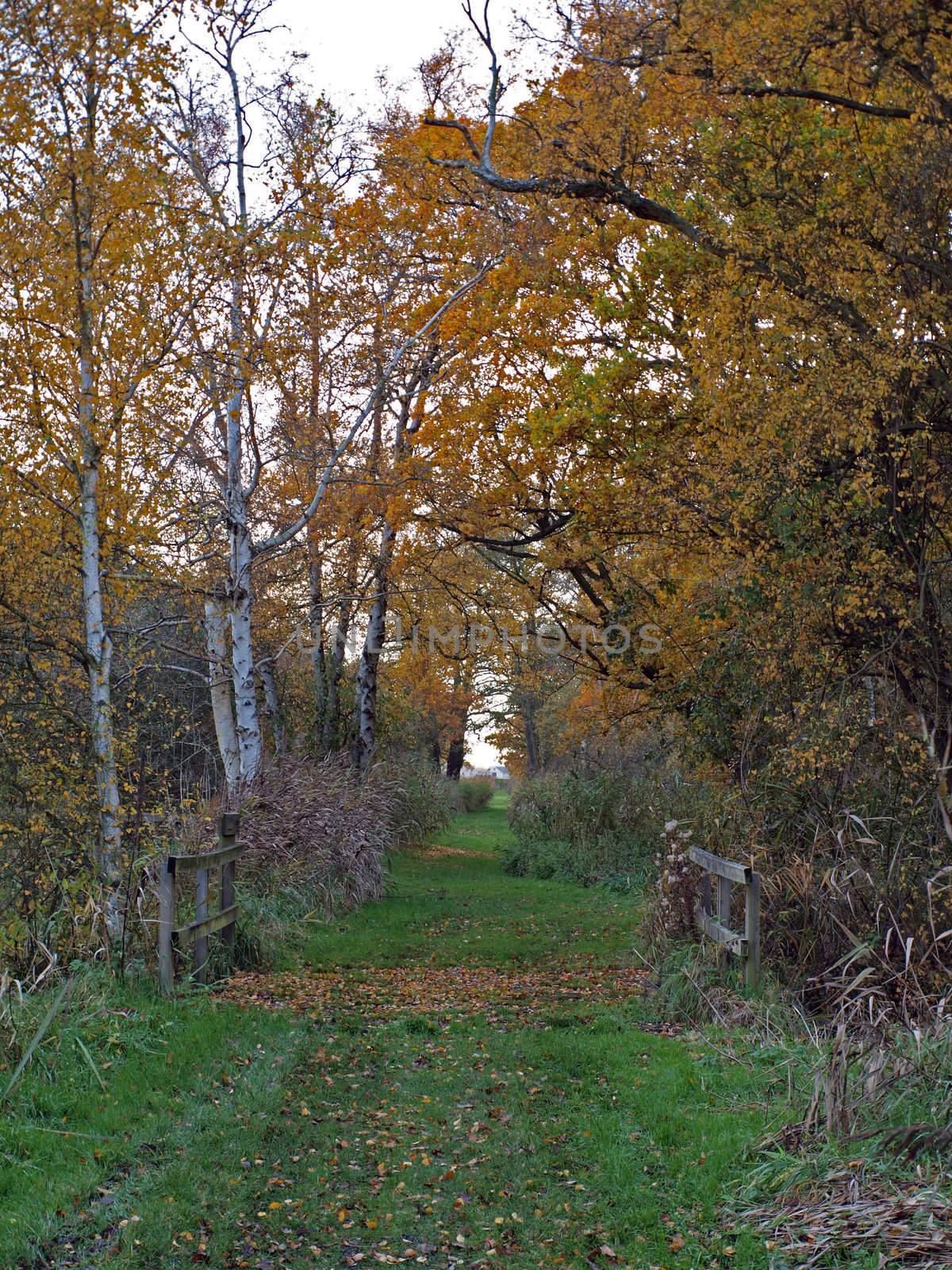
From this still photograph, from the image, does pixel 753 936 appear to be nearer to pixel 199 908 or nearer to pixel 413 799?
pixel 199 908

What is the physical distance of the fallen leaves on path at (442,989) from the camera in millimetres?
8688

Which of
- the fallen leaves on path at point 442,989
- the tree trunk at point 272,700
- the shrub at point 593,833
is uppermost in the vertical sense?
the tree trunk at point 272,700

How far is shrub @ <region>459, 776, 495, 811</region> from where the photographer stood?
41.0 metres

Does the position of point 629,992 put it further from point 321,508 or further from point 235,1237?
point 321,508

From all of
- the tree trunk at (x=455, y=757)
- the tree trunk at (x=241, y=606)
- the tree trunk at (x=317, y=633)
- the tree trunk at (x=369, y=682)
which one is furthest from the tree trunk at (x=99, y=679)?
the tree trunk at (x=455, y=757)

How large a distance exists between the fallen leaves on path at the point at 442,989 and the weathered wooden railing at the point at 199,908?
0.40 m

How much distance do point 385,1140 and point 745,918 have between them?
344 cm

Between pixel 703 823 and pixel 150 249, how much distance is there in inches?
278

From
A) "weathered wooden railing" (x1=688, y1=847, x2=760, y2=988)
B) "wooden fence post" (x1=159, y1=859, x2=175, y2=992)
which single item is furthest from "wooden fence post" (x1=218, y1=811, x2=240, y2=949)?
"weathered wooden railing" (x1=688, y1=847, x2=760, y2=988)

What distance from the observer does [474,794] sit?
137 ft

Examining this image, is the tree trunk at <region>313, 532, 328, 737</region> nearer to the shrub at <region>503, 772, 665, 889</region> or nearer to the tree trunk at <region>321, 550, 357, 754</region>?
the tree trunk at <region>321, 550, 357, 754</region>

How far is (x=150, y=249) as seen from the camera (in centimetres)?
912

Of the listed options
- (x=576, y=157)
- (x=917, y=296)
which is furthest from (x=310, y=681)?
(x=917, y=296)

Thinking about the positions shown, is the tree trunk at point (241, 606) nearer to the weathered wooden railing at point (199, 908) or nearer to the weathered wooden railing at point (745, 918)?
the weathered wooden railing at point (199, 908)
